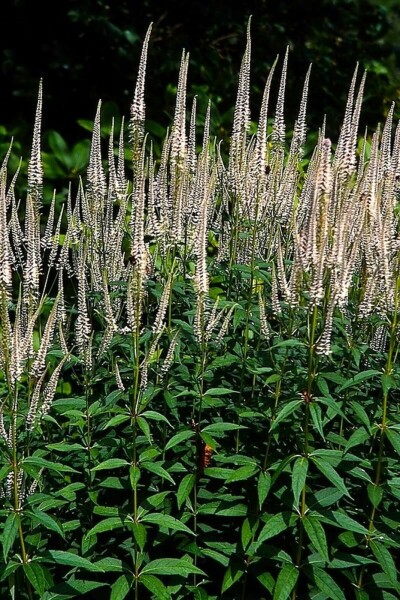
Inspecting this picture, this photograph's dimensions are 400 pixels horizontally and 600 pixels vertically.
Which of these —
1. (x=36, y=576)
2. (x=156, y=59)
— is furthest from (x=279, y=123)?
(x=156, y=59)

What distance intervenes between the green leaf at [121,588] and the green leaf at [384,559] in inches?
48.7


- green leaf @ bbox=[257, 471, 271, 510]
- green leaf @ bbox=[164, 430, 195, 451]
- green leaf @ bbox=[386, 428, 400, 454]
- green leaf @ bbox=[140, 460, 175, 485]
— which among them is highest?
green leaf @ bbox=[386, 428, 400, 454]

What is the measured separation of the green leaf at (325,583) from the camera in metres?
4.23

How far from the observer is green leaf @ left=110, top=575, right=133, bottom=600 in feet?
13.4

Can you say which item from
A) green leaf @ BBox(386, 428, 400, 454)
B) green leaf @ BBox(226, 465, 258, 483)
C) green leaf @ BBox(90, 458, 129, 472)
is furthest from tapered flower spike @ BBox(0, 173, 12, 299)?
green leaf @ BBox(386, 428, 400, 454)

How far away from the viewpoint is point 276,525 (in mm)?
4203

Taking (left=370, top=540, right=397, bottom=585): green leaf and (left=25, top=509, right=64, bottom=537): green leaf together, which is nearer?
(left=25, top=509, right=64, bottom=537): green leaf

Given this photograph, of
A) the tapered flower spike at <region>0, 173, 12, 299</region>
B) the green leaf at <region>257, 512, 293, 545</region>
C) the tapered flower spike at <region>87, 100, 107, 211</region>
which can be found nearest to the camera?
the tapered flower spike at <region>0, 173, 12, 299</region>

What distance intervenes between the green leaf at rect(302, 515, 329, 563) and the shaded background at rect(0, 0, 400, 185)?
5834 mm

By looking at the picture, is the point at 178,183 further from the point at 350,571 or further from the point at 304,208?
the point at 350,571

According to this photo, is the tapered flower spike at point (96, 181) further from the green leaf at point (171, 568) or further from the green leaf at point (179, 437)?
the green leaf at point (171, 568)

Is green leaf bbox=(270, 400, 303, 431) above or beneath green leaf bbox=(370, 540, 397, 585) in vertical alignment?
above

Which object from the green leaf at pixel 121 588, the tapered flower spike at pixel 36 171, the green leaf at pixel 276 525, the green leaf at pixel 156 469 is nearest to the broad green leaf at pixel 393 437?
the green leaf at pixel 276 525

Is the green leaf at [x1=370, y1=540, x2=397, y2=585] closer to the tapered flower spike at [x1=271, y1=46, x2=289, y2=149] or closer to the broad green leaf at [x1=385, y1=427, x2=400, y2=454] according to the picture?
the broad green leaf at [x1=385, y1=427, x2=400, y2=454]
